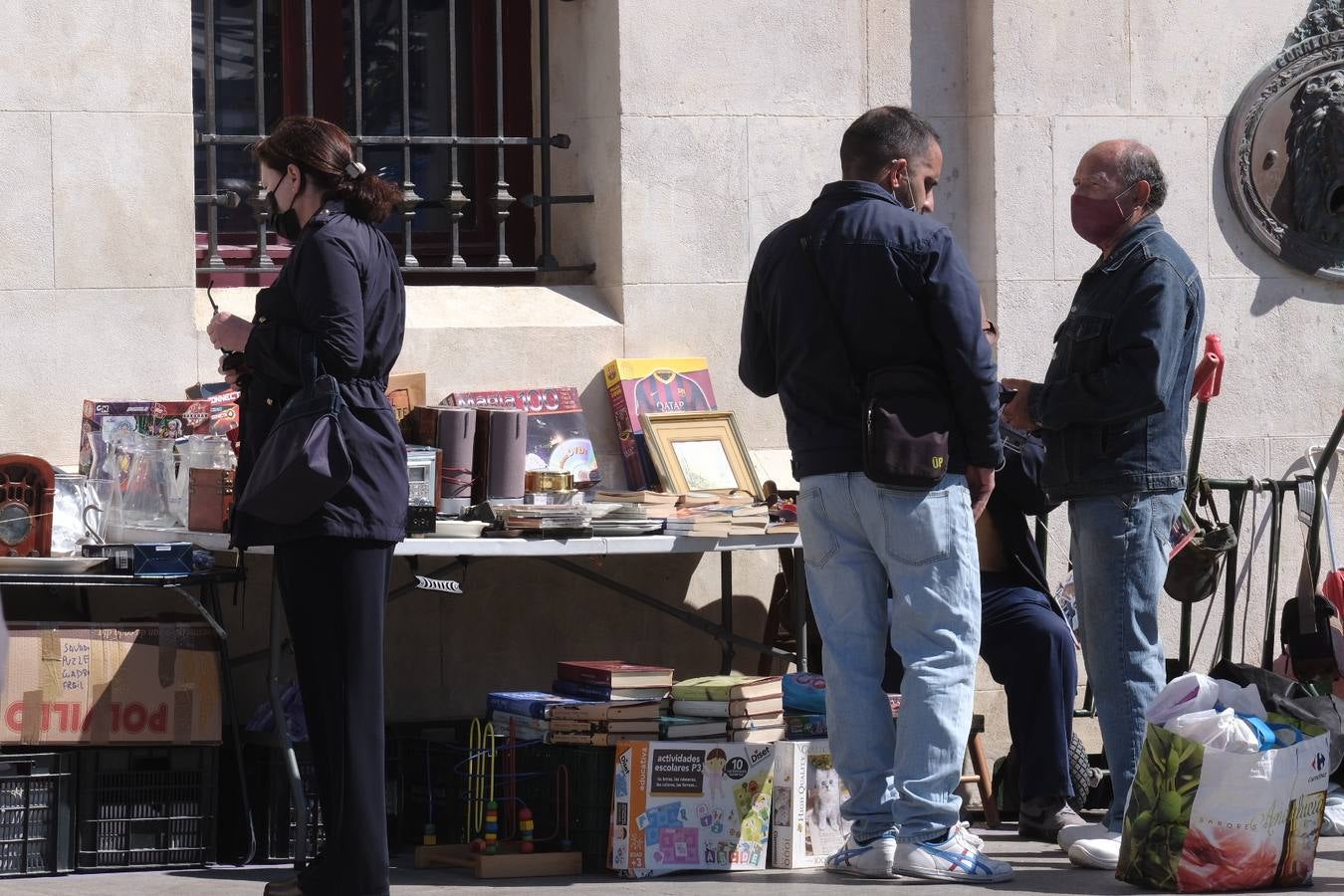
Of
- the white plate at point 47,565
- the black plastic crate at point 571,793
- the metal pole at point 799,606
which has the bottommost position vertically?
the black plastic crate at point 571,793

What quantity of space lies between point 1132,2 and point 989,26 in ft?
1.89

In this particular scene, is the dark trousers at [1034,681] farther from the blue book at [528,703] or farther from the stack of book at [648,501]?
the blue book at [528,703]

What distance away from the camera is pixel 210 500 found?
5.77 m

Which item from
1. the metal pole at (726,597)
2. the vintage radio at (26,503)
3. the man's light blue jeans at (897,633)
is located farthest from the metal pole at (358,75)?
the man's light blue jeans at (897,633)

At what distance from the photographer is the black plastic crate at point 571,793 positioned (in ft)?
18.1

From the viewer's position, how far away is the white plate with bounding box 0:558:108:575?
5.52 meters

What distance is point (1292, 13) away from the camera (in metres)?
7.48

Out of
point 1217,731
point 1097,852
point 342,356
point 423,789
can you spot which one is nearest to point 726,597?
point 423,789

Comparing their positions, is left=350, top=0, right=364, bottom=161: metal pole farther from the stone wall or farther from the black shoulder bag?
the black shoulder bag

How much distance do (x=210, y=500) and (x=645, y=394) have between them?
1647 mm

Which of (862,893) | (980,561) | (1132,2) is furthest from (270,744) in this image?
(1132,2)

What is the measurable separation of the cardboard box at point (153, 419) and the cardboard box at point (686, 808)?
172 cm

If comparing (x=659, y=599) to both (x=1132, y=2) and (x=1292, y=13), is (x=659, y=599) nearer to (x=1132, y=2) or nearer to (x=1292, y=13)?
(x=1132, y=2)

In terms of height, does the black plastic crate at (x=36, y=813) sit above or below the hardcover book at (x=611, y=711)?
below
